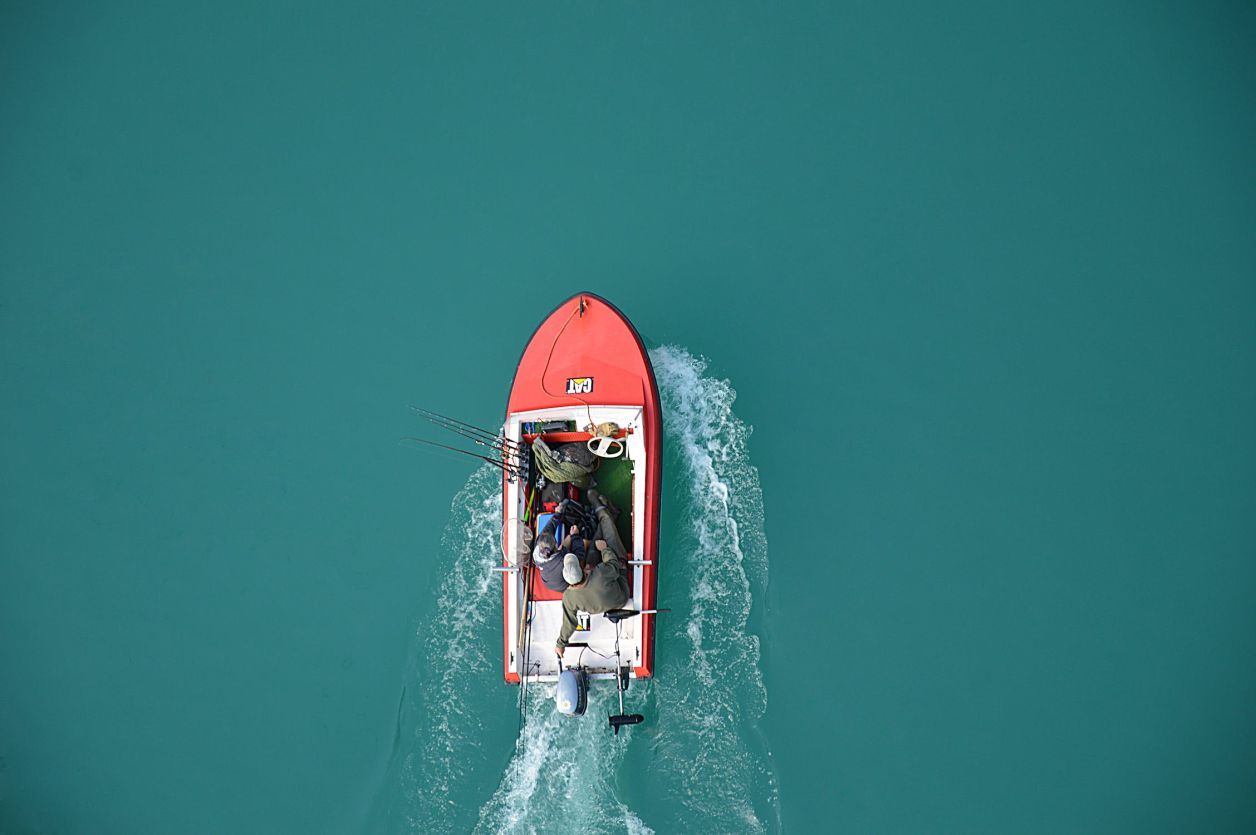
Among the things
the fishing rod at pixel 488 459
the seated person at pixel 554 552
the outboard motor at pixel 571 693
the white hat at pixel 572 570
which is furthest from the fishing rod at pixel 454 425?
the outboard motor at pixel 571 693

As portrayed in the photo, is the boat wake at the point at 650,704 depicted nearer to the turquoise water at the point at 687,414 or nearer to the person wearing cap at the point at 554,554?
the turquoise water at the point at 687,414

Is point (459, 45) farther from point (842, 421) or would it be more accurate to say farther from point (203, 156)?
point (842, 421)

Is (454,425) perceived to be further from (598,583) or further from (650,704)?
(650,704)

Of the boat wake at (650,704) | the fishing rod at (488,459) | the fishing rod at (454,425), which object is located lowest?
the boat wake at (650,704)

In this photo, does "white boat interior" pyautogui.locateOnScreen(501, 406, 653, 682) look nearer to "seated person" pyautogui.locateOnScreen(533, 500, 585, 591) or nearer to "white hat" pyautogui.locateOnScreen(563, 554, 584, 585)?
"seated person" pyautogui.locateOnScreen(533, 500, 585, 591)

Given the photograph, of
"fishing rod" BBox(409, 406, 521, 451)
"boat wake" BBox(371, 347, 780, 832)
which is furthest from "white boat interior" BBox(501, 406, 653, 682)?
"fishing rod" BBox(409, 406, 521, 451)

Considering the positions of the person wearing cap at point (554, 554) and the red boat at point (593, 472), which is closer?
the person wearing cap at point (554, 554)
